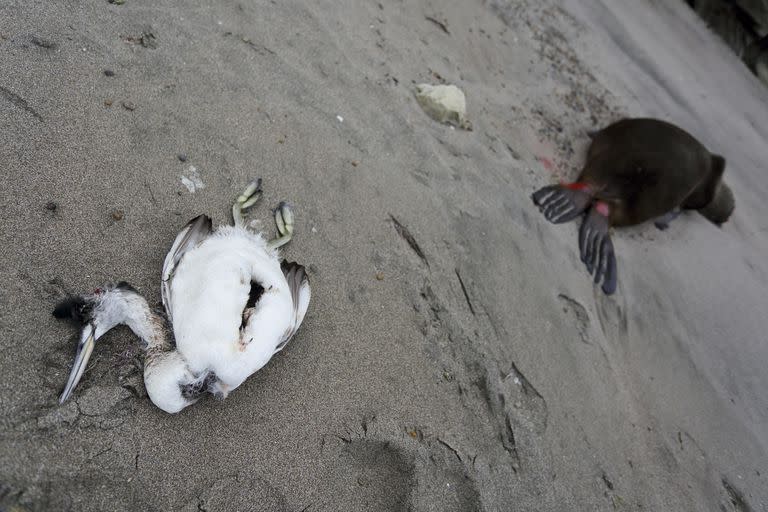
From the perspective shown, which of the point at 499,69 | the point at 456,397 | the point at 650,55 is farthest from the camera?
the point at 650,55

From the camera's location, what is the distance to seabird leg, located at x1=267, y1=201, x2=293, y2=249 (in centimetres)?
221

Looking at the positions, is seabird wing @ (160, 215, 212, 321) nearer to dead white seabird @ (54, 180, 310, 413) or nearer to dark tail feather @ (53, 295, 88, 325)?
dead white seabird @ (54, 180, 310, 413)

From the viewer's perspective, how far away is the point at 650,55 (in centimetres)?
607

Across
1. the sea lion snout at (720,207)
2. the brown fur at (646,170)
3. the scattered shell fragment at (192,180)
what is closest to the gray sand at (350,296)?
the scattered shell fragment at (192,180)

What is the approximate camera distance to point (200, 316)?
166 cm

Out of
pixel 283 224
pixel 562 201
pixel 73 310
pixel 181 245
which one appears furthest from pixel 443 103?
pixel 73 310

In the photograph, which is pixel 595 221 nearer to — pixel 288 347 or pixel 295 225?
pixel 295 225

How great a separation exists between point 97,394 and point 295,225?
107 centimetres

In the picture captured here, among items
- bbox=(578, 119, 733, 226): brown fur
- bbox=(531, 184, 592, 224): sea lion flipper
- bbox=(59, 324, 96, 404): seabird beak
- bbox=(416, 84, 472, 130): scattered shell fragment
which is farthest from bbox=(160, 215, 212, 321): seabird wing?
bbox=(578, 119, 733, 226): brown fur

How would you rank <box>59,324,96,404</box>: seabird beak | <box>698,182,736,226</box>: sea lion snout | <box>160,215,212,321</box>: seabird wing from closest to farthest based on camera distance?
<box>59,324,96,404</box>: seabird beak < <box>160,215,212,321</box>: seabird wing < <box>698,182,736,226</box>: sea lion snout

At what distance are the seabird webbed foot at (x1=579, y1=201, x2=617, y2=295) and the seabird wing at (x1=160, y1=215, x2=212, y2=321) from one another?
2.50m

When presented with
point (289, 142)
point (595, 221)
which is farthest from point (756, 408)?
point (289, 142)

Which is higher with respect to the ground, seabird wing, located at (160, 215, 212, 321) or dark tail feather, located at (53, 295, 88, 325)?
seabird wing, located at (160, 215, 212, 321)

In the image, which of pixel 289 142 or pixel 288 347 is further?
pixel 289 142
